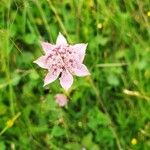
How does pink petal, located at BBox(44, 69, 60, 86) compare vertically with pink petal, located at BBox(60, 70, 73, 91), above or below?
above

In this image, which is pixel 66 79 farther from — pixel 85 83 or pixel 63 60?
pixel 85 83

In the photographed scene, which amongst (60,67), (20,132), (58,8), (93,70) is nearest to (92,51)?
(93,70)

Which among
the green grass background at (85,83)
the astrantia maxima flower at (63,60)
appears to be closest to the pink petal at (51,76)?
the astrantia maxima flower at (63,60)

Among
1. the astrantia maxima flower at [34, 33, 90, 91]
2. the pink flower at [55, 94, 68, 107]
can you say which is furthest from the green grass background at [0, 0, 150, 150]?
the astrantia maxima flower at [34, 33, 90, 91]

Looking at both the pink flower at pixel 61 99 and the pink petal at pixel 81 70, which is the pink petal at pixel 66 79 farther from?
the pink flower at pixel 61 99

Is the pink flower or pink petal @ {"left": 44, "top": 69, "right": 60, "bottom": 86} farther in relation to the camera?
the pink flower

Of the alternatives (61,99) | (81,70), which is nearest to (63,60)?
(81,70)

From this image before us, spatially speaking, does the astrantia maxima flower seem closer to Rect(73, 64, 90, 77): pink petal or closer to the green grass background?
Rect(73, 64, 90, 77): pink petal
